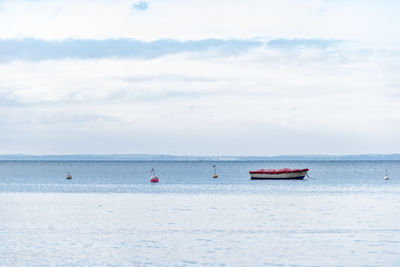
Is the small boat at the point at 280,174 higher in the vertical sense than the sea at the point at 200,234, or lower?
higher

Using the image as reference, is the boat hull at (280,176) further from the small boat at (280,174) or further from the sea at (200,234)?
the sea at (200,234)

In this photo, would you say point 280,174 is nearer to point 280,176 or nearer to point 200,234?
point 280,176

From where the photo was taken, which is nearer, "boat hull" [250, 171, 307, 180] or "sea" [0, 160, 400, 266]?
"sea" [0, 160, 400, 266]

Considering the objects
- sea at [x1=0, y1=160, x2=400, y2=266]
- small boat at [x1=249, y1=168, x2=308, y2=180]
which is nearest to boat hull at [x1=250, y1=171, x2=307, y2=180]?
small boat at [x1=249, y1=168, x2=308, y2=180]

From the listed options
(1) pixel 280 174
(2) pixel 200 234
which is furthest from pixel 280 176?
(2) pixel 200 234

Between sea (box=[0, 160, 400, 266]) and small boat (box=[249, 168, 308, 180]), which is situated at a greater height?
small boat (box=[249, 168, 308, 180])

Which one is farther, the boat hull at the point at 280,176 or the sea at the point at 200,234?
the boat hull at the point at 280,176

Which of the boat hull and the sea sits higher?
the boat hull

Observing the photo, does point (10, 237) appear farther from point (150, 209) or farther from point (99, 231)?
point (150, 209)

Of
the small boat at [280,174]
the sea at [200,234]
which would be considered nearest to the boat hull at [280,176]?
the small boat at [280,174]

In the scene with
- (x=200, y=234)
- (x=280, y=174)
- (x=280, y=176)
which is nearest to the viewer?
(x=200, y=234)

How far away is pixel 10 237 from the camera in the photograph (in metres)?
48.4

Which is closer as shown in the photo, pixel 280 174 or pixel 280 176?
pixel 280 174

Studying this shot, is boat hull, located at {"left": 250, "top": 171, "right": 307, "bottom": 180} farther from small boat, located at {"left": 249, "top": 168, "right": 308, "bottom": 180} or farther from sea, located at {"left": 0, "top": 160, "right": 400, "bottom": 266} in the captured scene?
sea, located at {"left": 0, "top": 160, "right": 400, "bottom": 266}
